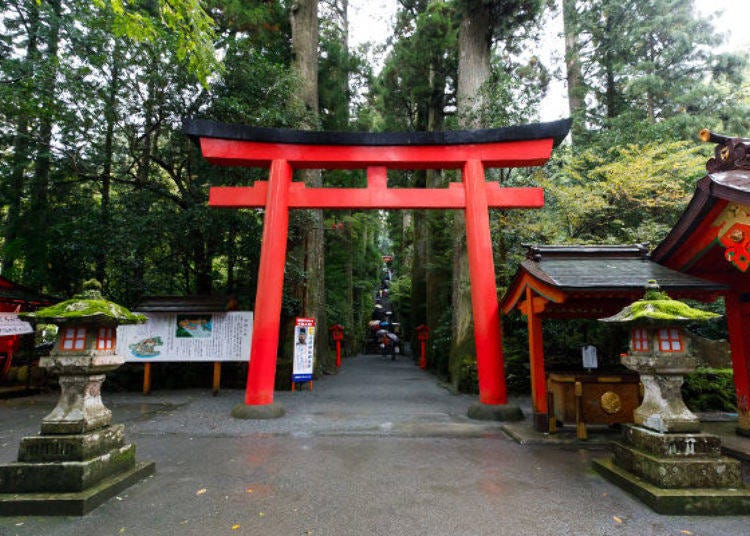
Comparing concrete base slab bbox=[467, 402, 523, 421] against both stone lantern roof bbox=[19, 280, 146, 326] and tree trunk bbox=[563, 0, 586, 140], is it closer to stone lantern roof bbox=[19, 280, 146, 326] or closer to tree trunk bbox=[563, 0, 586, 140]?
stone lantern roof bbox=[19, 280, 146, 326]

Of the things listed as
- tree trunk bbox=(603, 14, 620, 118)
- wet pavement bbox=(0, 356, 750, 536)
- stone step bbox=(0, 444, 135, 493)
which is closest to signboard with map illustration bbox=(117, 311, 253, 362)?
wet pavement bbox=(0, 356, 750, 536)

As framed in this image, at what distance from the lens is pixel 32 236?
11.0 metres

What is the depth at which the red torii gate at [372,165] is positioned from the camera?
7.15 metres

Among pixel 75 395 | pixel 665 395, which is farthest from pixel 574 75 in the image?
pixel 75 395

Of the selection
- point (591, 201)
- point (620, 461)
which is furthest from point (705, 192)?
point (591, 201)

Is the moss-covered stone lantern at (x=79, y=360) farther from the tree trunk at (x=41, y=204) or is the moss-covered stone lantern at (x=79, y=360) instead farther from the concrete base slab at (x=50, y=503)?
the tree trunk at (x=41, y=204)

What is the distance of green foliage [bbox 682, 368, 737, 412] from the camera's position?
7801 millimetres

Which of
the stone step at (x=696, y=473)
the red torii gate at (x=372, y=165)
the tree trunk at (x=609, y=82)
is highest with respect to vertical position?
the tree trunk at (x=609, y=82)

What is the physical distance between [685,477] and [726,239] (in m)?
2.74

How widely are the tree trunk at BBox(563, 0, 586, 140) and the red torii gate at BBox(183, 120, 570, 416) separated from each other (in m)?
7.72

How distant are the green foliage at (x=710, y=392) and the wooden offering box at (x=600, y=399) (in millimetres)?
3706

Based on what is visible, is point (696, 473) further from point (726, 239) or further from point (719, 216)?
point (719, 216)

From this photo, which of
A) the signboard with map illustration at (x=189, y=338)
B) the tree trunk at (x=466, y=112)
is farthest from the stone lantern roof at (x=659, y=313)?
the signboard with map illustration at (x=189, y=338)

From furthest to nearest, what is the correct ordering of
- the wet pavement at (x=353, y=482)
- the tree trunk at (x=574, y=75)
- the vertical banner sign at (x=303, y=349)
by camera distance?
the tree trunk at (x=574, y=75) → the vertical banner sign at (x=303, y=349) → the wet pavement at (x=353, y=482)
